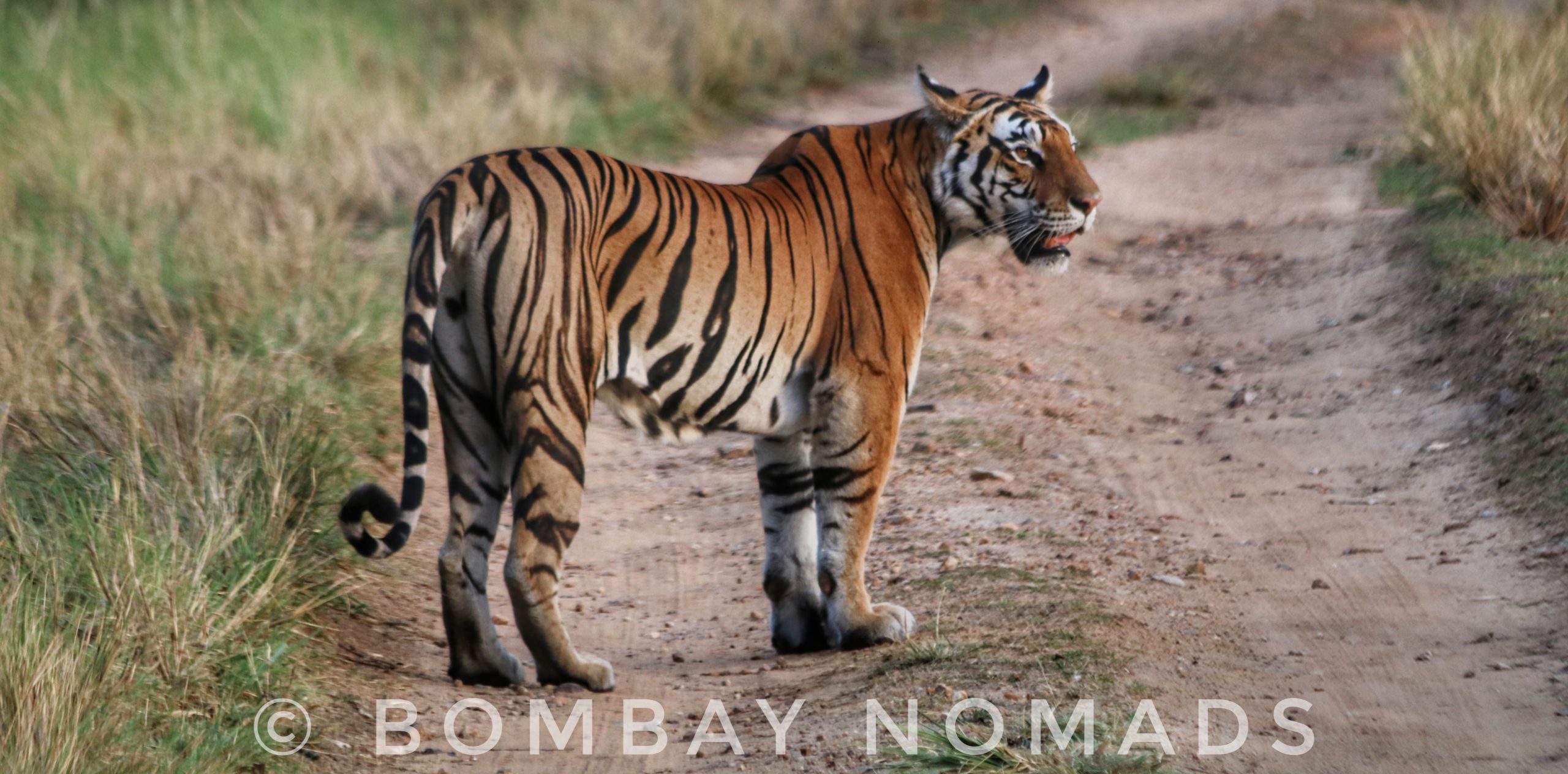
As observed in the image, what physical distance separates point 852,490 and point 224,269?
3.72 metres

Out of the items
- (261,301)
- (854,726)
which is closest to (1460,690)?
(854,726)

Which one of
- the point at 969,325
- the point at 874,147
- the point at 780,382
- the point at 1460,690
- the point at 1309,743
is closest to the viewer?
the point at 1309,743

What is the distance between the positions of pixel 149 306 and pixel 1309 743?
16.7 ft

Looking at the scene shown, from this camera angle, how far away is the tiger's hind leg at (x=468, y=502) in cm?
434

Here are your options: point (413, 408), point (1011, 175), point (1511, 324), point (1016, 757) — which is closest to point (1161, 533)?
point (1011, 175)

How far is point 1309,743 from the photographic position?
396 cm

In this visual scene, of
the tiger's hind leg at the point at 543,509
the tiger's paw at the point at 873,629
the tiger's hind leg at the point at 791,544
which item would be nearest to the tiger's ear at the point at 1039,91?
the tiger's hind leg at the point at 791,544

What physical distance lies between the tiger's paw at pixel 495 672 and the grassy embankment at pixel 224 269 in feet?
1.49

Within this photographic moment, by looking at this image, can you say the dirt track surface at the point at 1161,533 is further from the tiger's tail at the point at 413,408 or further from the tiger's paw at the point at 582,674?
the tiger's tail at the point at 413,408

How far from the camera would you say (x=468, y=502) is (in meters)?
4.40

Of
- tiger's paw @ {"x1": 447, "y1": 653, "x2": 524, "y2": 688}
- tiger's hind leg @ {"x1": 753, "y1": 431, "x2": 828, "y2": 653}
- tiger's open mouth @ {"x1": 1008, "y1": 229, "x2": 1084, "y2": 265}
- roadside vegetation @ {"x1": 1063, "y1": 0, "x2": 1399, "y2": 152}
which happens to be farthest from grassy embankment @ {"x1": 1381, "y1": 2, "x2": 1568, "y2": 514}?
tiger's paw @ {"x1": 447, "y1": 653, "x2": 524, "y2": 688}

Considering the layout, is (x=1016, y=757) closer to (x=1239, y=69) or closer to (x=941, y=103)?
(x=941, y=103)

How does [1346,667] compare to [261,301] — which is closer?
[1346,667]

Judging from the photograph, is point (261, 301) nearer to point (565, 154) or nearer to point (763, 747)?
point (565, 154)
